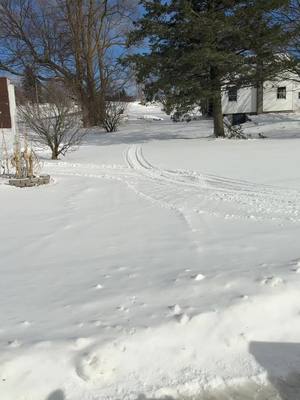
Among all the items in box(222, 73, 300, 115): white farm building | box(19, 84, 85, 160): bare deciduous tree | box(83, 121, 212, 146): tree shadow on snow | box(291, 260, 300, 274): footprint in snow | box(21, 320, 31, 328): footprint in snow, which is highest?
box(222, 73, 300, 115): white farm building

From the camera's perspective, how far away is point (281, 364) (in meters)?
2.94

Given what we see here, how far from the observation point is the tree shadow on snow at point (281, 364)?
2723 mm

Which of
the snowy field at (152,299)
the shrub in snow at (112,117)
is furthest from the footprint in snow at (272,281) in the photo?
the shrub in snow at (112,117)

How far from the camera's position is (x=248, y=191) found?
26.2 ft

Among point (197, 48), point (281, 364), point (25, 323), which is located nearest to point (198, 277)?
point (281, 364)

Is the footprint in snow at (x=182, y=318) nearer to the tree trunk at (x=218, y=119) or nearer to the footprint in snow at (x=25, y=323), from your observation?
the footprint in snow at (x=25, y=323)

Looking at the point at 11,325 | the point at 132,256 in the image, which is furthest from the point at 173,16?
the point at 11,325

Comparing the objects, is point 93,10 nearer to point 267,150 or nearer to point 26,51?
point 26,51

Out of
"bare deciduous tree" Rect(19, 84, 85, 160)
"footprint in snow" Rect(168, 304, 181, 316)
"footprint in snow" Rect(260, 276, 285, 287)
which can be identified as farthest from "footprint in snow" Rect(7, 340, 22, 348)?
"bare deciduous tree" Rect(19, 84, 85, 160)

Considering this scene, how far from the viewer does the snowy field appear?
9.00ft

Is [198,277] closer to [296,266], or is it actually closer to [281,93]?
[296,266]

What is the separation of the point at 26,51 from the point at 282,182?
1327 inches

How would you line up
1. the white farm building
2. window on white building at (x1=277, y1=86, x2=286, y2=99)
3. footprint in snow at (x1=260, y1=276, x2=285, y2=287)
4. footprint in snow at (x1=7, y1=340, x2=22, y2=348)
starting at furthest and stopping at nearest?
the white farm building, window on white building at (x1=277, y1=86, x2=286, y2=99), footprint in snow at (x1=260, y1=276, x2=285, y2=287), footprint in snow at (x1=7, y1=340, x2=22, y2=348)

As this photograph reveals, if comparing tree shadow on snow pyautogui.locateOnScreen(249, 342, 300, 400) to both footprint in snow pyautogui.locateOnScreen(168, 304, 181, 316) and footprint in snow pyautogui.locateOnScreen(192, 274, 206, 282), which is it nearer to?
footprint in snow pyautogui.locateOnScreen(168, 304, 181, 316)
